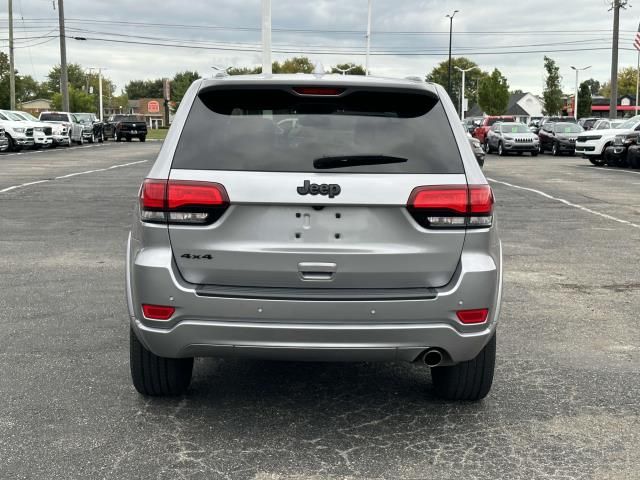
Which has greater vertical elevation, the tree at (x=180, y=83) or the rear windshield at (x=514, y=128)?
the tree at (x=180, y=83)

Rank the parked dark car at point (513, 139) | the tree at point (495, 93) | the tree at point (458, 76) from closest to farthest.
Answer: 1. the parked dark car at point (513, 139)
2. the tree at point (495, 93)
3. the tree at point (458, 76)

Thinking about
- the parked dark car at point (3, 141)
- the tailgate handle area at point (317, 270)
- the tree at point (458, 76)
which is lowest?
the tailgate handle area at point (317, 270)

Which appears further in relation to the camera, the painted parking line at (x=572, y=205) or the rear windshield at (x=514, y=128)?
the rear windshield at (x=514, y=128)

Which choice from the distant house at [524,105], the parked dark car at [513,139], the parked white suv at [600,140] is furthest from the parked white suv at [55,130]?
the distant house at [524,105]

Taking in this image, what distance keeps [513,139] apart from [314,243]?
3598 centimetres

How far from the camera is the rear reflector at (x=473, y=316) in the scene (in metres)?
3.92

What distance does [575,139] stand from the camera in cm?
3866

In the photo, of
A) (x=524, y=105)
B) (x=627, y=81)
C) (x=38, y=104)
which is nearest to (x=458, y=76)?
→ (x=524, y=105)

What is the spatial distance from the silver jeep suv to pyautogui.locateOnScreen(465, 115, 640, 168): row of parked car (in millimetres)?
21743

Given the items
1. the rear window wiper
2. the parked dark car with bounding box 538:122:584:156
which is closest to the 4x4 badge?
the rear window wiper

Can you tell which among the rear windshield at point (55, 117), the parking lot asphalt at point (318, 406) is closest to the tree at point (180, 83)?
the rear windshield at point (55, 117)

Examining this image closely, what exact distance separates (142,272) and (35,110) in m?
173

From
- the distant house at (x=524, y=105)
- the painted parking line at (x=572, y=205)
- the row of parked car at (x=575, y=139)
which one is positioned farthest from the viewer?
the distant house at (x=524, y=105)

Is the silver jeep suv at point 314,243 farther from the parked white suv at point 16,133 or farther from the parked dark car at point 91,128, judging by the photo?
the parked dark car at point 91,128
